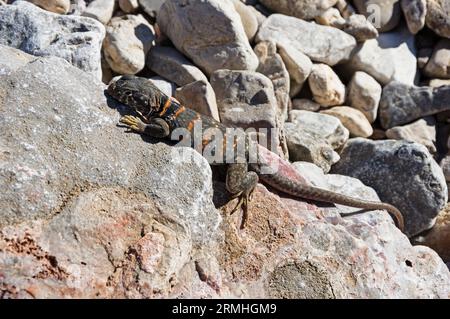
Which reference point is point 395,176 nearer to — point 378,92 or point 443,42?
point 378,92

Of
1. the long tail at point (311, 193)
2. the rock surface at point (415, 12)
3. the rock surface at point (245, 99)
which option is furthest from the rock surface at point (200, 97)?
the rock surface at point (415, 12)

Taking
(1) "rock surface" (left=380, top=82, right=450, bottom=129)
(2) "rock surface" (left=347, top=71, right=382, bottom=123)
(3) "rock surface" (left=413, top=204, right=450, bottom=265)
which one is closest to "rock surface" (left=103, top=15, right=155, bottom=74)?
(2) "rock surface" (left=347, top=71, right=382, bottom=123)

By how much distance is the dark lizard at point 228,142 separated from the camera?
4.79m

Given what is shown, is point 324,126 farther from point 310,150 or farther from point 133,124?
point 133,124

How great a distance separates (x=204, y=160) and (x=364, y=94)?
13.7ft

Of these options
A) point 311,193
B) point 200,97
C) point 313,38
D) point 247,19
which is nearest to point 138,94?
point 200,97

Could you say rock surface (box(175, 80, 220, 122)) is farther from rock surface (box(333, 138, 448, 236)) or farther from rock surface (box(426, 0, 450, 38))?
rock surface (box(426, 0, 450, 38))

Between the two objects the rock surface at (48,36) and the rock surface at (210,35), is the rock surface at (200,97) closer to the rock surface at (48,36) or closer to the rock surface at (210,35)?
the rock surface at (210,35)

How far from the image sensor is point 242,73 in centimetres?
656

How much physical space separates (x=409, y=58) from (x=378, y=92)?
44.4 inches

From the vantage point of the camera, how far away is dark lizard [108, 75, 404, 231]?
4.79 meters

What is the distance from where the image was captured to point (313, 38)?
7957 mm

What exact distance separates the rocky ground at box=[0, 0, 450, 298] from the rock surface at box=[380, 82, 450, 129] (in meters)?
0.02

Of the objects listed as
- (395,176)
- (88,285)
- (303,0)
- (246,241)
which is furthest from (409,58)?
(88,285)
